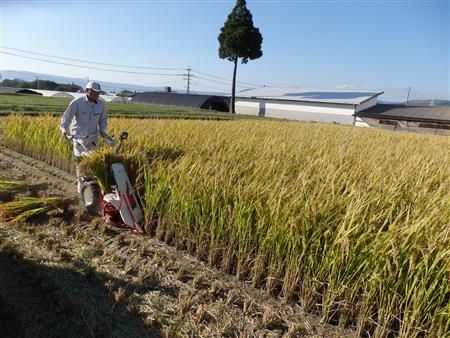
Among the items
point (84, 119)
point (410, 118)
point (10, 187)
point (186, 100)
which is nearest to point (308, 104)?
point (410, 118)

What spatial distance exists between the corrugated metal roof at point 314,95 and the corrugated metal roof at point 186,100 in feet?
11.3

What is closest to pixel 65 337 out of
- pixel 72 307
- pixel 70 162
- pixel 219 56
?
pixel 72 307

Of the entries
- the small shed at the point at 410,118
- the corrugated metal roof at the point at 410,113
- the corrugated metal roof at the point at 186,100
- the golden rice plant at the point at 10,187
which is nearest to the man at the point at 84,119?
the golden rice plant at the point at 10,187

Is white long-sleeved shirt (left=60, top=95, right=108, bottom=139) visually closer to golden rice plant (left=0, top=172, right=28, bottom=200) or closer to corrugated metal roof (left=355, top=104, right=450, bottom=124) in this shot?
golden rice plant (left=0, top=172, right=28, bottom=200)

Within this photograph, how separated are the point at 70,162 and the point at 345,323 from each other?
5.12 m

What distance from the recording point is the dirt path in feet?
6.81

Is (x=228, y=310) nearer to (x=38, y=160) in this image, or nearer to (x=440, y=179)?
(x=440, y=179)

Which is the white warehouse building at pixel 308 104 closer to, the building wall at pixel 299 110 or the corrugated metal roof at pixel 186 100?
the building wall at pixel 299 110

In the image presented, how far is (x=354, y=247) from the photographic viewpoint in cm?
208

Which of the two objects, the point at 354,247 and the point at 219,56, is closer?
the point at 354,247

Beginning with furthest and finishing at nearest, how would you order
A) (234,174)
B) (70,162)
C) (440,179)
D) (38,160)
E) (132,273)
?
(38,160) → (70,162) → (440,179) → (234,174) → (132,273)

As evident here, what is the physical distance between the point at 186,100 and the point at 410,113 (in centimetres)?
A: 2088

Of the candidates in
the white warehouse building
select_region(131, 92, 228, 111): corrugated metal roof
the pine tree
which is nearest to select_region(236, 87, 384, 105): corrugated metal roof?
the white warehouse building

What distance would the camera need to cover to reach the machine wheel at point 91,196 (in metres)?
3.58
